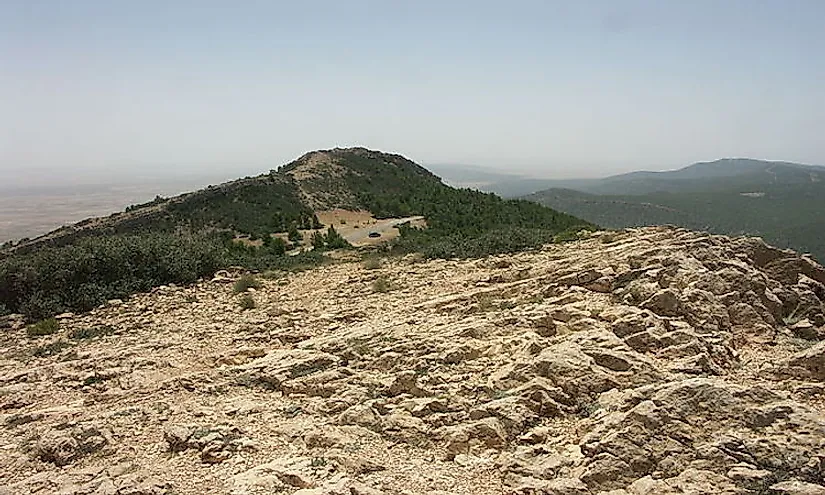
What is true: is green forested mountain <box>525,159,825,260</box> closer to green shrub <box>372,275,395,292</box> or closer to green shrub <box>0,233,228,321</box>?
green shrub <box>372,275,395,292</box>

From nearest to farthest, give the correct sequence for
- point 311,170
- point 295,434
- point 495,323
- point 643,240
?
1. point 295,434
2. point 495,323
3. point 643,240
4. point 311,170

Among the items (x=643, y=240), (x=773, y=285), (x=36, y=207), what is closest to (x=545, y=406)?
(x=773, y=285)

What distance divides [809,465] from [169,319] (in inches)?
376

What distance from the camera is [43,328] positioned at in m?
10.5

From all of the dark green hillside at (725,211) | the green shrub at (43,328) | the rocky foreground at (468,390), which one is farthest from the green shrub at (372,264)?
the dark green hillside at (725,211)

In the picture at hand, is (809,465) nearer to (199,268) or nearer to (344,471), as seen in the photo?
(344,471)

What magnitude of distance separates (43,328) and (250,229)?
63.7 ft

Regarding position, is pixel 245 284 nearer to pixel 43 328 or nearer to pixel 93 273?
pixel 93 273

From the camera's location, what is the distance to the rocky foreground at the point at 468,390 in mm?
5320

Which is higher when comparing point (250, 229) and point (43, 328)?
point (250, 229)

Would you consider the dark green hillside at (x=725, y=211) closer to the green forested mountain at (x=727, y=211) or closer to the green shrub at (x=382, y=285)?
the green forested mountain at (x=727, y=211)

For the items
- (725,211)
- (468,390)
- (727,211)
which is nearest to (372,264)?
(468,390)

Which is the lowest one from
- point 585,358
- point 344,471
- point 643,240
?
point 344,471

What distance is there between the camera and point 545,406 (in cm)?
630
